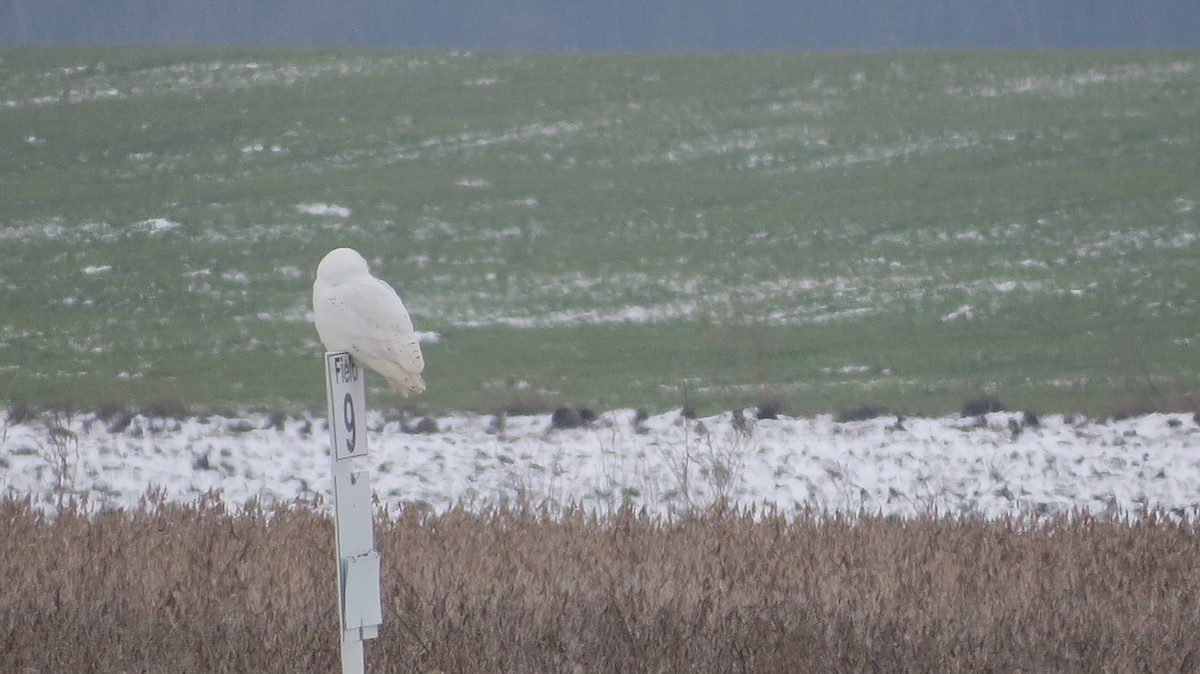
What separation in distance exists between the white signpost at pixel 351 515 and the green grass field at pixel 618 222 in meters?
9.20

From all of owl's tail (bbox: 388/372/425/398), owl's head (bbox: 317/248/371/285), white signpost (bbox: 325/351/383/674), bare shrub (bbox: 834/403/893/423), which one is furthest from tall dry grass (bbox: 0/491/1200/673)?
bare shrub (bbox: 834/403/893/423)

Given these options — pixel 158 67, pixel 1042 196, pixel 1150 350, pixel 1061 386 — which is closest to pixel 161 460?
pixel 1061 386

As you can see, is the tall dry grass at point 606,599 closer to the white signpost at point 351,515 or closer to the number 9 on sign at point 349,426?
the white signpost at point 351,515

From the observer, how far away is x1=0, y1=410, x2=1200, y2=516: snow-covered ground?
9.62m

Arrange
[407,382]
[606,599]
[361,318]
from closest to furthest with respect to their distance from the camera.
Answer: [361,318] < [407,382] < [606,599]

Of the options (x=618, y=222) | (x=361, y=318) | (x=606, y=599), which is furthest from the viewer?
(x=618, y=222)

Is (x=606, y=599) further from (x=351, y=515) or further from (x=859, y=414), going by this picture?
(x=859, y=414)

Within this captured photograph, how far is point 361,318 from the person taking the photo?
166 inches

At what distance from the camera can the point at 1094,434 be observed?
11609 millimetres

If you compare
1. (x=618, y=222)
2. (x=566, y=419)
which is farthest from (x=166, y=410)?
(x=618, y=222)

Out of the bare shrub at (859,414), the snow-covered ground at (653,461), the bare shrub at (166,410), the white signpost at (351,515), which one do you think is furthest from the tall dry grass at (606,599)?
the bare shrub at (859,414)

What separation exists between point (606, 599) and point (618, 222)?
1785 centimetres

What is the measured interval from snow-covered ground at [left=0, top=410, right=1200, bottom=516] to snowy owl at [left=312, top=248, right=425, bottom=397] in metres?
4.45

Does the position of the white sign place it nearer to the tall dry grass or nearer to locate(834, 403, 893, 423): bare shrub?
the tall dry grass
